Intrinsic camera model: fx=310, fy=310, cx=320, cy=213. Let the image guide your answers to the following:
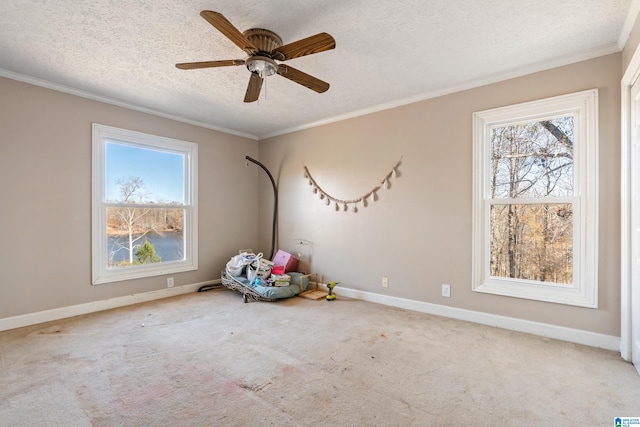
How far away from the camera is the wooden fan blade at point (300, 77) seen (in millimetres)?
2334

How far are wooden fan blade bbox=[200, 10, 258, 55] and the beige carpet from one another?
2.23 meters

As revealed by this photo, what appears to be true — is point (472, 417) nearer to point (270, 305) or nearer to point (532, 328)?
point (532, 328)

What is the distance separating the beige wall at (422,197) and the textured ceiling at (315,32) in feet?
→ 0.73

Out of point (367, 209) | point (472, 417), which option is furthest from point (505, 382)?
point (367, 209)

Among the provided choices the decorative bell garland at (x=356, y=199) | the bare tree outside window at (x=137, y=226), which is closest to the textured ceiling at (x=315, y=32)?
the decorative bell garland at (x=356, y=199)

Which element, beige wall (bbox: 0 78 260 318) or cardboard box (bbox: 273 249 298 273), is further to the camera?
cardboard box (bbox: 273 249 298 273)

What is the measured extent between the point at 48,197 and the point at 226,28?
9.31 feet

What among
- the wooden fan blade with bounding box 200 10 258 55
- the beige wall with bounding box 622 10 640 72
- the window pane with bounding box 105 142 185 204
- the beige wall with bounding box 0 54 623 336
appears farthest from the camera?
the window pane with bounding box 105 142 185 204

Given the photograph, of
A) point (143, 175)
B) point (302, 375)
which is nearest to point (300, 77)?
point (302, 375)

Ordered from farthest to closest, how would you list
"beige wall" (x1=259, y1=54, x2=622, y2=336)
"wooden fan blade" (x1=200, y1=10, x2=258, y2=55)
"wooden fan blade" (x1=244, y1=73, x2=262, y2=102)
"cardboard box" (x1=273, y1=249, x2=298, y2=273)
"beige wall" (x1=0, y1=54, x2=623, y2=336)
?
"cardboard box" (x1=273, y1=249, x2=298, y2=273) → "beige wall" (x1=0, y1=54, x2=623, y2=336) → "beige wall" (x1=259, y1=54, x2=622, y2=336) → "wooden fan blade" (x1=244, y1=73, x2=262, y2=102) → "wooden fan blade" (x1=200, y1=10, x2=258, y2=55)

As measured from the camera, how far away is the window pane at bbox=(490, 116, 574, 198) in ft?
9.25

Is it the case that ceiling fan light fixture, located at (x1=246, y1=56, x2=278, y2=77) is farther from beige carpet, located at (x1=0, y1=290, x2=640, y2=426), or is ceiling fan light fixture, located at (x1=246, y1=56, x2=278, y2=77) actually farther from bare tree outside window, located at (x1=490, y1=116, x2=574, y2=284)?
bare tree outside window, located at (x1=490, y1=116, x2=574, y2=284)

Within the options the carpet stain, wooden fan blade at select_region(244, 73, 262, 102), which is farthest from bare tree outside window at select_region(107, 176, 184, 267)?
wooden fan blade at select_region(244, 73, 262, 102)

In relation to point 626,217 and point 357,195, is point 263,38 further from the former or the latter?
point 626,217
